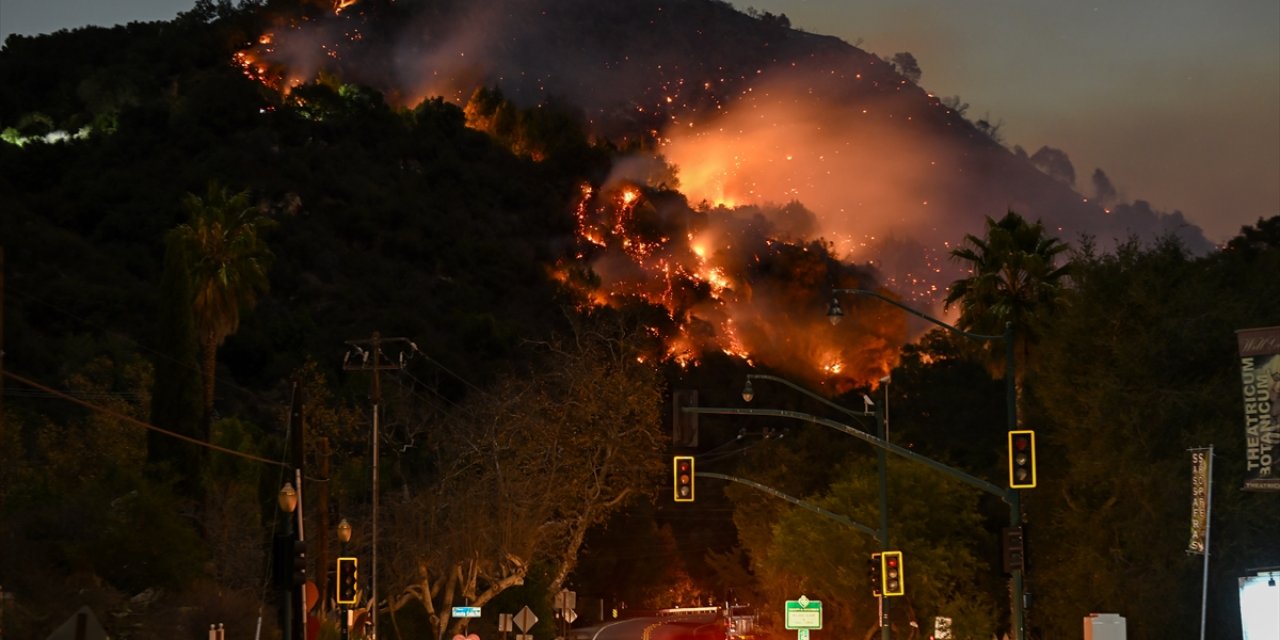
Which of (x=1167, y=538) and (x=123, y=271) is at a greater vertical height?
(x=123, y=271)

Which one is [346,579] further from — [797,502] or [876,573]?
[876,573]

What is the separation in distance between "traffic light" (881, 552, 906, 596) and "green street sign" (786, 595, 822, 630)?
716 cm

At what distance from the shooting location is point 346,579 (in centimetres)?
4394

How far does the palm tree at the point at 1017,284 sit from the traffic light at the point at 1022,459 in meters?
24.0

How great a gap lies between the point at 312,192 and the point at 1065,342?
422 feet

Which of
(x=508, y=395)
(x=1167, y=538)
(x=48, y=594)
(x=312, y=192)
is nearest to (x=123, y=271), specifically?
(x=312, y=192)

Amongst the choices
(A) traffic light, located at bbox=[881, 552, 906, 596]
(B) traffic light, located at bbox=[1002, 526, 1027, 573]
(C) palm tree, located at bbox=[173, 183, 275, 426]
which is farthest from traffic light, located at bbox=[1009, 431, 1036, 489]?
(C) palm tree, located at bbox=[173, 183, 275, 426]

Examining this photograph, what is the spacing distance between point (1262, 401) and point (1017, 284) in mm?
25481

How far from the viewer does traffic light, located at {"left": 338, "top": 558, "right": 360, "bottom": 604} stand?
43594mm

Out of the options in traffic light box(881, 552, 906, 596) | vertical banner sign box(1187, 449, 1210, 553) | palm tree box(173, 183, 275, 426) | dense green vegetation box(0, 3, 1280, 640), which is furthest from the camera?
palm tree box(173, 183, 275, 426)

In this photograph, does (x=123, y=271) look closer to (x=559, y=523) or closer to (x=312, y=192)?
(x=312, y=192)

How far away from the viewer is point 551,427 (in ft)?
190

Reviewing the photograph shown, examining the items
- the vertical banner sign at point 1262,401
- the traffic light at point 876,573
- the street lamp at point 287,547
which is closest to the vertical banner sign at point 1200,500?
the vertical banner sign at point 1262,401

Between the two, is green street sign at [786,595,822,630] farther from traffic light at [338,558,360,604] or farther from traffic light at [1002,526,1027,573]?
traffic light at [1002,526,1027,573]
